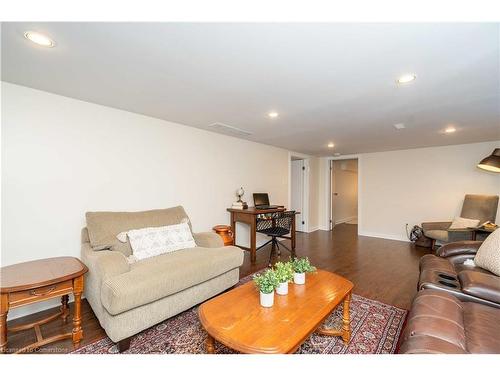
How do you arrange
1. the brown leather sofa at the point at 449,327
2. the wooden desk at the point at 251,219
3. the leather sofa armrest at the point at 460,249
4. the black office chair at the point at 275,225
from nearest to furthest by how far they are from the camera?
the brown leather sofa at the point at 449,327, the leather sofa armrest at the point at 460,249, the wooden desk at the point at 251,219, the black office chair at the point at 275,225

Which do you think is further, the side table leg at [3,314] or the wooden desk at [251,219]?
the wooden desk at [251,219]

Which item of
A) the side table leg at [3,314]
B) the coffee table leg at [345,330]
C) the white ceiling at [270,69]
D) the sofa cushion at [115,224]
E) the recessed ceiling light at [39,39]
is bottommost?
the coffee table leg at [345,330]

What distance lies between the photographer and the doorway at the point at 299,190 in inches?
236

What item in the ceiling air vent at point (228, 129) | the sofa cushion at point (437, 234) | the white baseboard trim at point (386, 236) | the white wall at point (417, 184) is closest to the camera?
the ceiling air vent at point (228, 129)

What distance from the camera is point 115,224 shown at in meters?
2.32

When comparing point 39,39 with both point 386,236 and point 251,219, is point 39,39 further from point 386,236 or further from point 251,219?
point 386,236

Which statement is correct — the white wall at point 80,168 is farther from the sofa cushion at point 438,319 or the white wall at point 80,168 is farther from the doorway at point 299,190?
the doorway at point 299,190

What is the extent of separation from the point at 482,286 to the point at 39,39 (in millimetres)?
3330

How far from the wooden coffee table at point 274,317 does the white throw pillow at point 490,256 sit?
1.24 m

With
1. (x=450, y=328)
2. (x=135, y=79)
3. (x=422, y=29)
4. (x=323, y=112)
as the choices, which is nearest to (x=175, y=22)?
(x=135, y=79)

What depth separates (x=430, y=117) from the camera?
2822 millimetres

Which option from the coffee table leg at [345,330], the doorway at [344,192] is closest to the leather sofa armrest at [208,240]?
the coffee table leg at [345,330]

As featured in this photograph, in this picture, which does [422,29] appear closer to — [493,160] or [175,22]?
[175,22]

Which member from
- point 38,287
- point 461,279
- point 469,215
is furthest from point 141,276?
point 469,215
